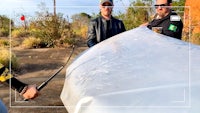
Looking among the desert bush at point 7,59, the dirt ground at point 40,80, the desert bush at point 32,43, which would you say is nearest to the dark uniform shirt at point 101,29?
the dirt ground at point 40,80

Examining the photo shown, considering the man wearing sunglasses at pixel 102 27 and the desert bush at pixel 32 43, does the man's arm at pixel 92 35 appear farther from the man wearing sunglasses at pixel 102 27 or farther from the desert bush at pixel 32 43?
the desert bush at pixel 32 43

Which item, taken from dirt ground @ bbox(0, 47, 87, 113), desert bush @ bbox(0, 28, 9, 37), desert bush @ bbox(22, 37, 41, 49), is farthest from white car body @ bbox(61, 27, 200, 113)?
desert bush @ bbox(0, 28, 9, 37)

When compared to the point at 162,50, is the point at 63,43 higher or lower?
lower

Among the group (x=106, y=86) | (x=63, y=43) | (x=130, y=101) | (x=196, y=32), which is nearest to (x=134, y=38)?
(x=106, y=86)

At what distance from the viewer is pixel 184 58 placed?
3.40m

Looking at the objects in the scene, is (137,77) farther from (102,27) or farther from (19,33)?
(19,33)

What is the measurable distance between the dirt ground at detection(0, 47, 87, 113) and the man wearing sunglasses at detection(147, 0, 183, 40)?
2205mm

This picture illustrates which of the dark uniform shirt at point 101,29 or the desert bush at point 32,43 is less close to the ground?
the dark uniform shirt at point 101,29

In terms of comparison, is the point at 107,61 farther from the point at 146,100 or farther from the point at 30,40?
the point at 30,40

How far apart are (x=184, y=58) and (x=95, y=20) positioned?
7.17 ft

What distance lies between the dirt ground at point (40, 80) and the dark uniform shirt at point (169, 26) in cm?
222

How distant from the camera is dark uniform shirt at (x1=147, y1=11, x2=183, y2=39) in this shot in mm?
4820

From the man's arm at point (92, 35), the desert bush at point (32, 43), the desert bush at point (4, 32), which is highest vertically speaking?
the man's arm at point (92, 35)

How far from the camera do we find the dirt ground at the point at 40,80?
6.85 meters
